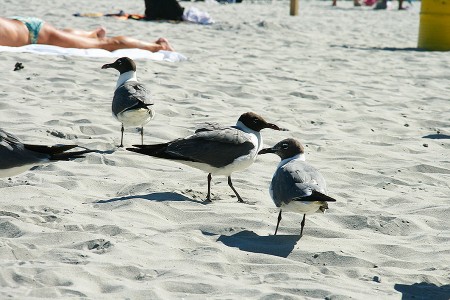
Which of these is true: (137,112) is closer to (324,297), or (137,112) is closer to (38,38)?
(324,297)

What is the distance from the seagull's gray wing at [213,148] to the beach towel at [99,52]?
203 inches

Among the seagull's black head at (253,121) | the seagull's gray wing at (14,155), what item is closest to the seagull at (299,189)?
the seagull's black head at (253,121)

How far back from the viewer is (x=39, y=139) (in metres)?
5.73

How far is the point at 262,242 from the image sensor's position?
411 centimetres

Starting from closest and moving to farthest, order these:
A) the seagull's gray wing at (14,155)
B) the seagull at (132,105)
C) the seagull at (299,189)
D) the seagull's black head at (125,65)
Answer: the seagull at (299,189) < the seagull's gray wing at (14,155) < the seagull at (132,105) < the seagull's black head at (125,65)

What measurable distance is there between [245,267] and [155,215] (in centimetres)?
90

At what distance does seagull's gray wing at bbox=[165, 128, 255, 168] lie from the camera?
4766 millimetres

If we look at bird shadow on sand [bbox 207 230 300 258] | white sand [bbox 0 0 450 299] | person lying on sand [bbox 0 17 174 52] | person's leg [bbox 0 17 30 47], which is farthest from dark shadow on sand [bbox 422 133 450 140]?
person's leg [bbox 0 17 30 47]

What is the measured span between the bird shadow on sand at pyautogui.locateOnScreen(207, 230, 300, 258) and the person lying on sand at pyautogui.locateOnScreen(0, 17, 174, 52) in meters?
6.30

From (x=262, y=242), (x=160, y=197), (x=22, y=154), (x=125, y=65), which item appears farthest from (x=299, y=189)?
(x=125, y=65)

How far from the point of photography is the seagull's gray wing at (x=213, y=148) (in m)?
4.77

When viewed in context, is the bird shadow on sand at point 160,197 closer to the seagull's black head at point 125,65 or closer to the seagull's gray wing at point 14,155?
the seagull's gray wing at point 14,155

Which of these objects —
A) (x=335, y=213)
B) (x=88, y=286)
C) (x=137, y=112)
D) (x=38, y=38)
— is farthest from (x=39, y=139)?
(x=38, y=38)

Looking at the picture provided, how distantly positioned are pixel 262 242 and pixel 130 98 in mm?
2058
